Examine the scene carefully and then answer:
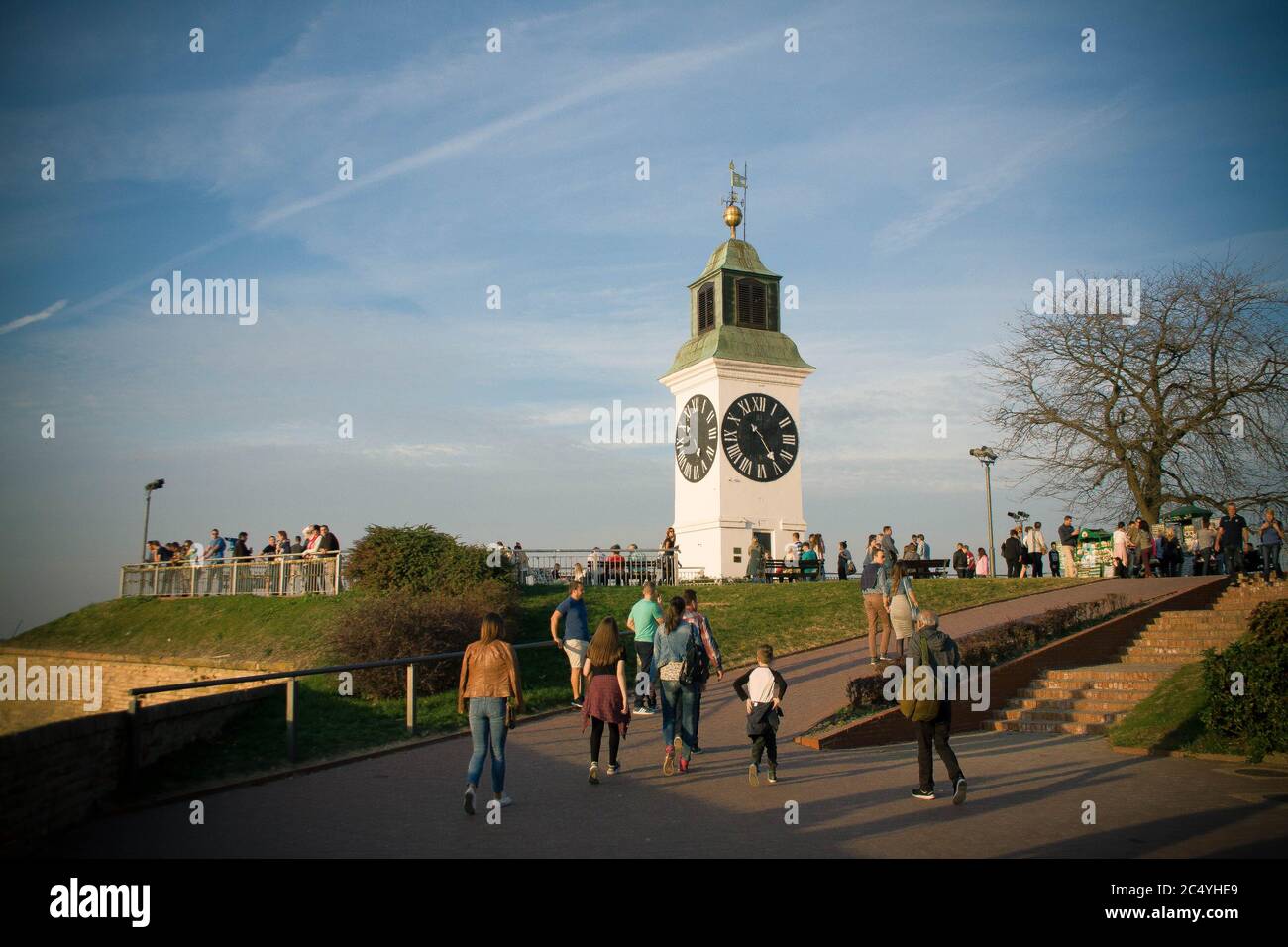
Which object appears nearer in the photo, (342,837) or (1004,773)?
(342,837)

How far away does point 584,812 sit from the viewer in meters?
9.38

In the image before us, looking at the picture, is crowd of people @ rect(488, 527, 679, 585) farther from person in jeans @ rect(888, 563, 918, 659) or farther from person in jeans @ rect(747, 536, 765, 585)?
person in jeans @ rect(888, 563, 918, 659)

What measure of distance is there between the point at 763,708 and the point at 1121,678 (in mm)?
8294

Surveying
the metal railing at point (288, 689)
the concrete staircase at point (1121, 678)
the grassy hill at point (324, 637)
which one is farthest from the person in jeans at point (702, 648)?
the concrete staircase at point (1121, 678)

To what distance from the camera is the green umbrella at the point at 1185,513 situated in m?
30.9

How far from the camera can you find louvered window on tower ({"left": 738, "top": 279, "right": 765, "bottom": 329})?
41.0 metres

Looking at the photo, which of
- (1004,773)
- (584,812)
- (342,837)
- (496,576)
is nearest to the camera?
(342,837)

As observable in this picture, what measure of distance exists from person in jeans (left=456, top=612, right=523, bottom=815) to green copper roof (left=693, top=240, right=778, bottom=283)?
32603 mm

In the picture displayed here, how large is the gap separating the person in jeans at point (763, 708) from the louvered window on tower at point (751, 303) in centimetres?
3120

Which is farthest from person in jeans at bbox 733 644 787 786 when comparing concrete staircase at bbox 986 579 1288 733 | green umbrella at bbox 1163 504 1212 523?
green umbrella at bbox 1163 504 1212 523

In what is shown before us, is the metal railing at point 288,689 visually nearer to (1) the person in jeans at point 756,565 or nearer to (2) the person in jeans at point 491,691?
(2) the person in jeans at point 491,691

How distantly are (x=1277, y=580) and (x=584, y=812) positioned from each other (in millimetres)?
18179

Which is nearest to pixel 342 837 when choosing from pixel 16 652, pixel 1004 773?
A: pixel 1004 773
